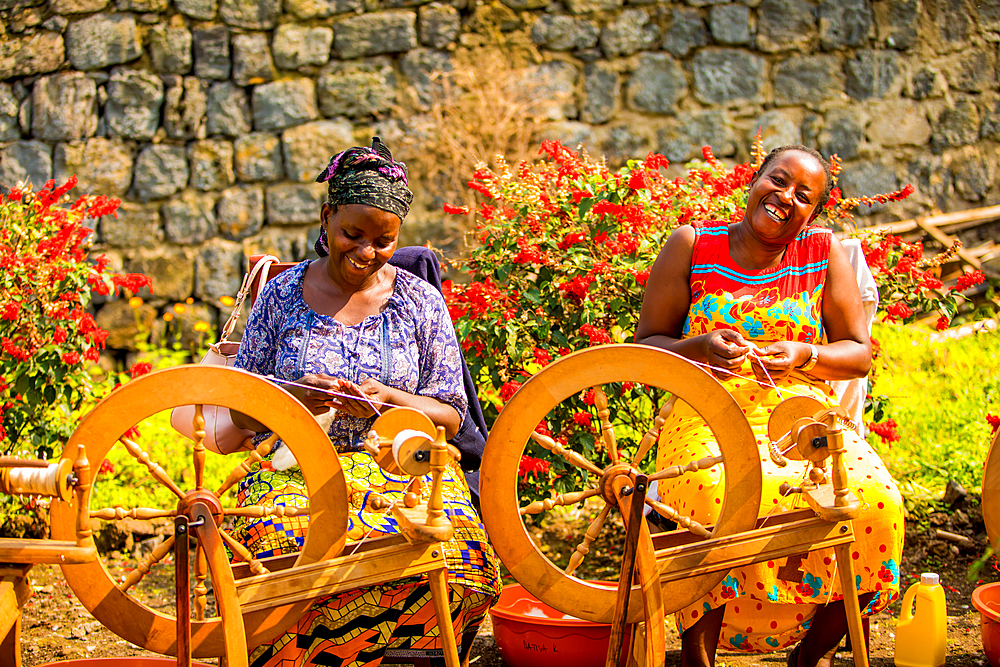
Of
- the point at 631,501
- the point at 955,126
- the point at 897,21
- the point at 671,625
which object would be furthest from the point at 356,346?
the point at 955,126

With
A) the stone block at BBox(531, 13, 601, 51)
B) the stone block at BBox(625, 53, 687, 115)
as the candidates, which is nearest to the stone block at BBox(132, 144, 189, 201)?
the stone block at BBox(531, 13, 601, 51)

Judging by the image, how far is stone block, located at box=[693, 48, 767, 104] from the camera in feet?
21.7

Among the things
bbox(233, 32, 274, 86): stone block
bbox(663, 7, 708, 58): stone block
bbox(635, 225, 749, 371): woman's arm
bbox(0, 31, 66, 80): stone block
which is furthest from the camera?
bbox(663, 7, 708, 58): stone block

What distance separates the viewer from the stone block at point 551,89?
255 inches

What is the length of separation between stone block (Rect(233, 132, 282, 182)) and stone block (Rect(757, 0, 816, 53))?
371cm

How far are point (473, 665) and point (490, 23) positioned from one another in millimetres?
4782

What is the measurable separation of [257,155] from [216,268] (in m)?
0.89

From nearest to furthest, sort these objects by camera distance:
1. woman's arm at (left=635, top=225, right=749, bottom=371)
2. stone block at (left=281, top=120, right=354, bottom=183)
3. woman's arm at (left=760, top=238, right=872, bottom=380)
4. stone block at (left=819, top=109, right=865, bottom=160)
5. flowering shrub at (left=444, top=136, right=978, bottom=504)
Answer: woman's arm at (left=760, top=238, right=872, bottom=380)
woman's arm at (left=635, top=225, right=749, bottom=371)
flowering shrub at (left=444, top=136, right=978, bottom=504)
stone block at (left=281, top=120, right=354, bottom=183)
stone block at (left=819, top=109, right=865, bottom=160)

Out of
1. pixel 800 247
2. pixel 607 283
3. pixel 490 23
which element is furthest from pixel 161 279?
pixel 800 247

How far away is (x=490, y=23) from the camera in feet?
21.3

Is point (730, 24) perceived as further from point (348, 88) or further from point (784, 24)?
point (348, 88)

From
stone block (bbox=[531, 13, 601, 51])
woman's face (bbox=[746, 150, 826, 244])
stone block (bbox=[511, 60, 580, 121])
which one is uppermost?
stone block (bbox=[531, 13, 601, 51])

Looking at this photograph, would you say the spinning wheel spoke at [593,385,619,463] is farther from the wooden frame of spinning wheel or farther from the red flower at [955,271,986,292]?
the red flower at [955,271,986,292]

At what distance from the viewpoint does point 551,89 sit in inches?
257
